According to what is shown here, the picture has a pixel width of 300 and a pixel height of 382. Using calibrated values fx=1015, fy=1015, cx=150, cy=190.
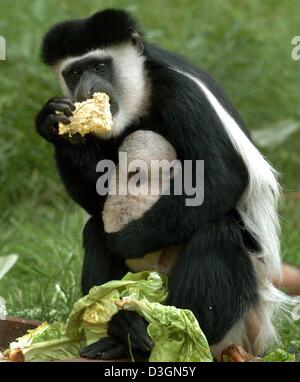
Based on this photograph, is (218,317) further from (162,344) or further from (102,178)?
(102,178)

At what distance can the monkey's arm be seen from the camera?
3830mm

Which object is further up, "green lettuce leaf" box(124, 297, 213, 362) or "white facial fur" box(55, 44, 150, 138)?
"white facial fur" box(55, 44, 150, 138)

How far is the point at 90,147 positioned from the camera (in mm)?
4184

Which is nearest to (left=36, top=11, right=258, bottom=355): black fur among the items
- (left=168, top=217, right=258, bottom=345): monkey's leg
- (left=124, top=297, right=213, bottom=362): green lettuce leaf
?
(left=168, top=217, right=258, bottom=345): monkey's leg

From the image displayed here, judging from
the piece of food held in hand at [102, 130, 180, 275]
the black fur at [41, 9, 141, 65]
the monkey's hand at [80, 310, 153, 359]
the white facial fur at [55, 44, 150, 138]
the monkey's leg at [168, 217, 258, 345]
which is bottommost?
the monkey's hand at [80, 310, 153, 359]

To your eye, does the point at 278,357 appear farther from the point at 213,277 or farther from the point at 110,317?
the point at 110,317

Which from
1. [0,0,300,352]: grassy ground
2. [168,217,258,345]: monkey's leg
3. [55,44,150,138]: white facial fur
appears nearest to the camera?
[168,217,258,345]: monkey's leg

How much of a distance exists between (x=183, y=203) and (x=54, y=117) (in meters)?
0.64

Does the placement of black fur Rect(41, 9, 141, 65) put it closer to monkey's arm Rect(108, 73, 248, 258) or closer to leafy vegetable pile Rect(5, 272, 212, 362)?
monkey's arm Rect(108, 73, 248, 258)

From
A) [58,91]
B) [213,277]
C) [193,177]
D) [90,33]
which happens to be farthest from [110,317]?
[58,91]

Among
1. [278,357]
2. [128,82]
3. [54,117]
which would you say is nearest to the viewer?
[278,357]

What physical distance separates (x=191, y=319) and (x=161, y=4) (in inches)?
183

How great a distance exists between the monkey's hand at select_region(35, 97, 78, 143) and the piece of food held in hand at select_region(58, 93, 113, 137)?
0.02 m

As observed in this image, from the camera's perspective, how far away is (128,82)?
162 inches
